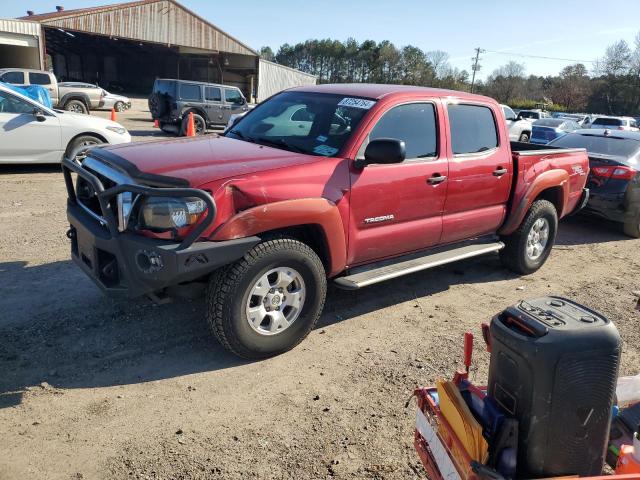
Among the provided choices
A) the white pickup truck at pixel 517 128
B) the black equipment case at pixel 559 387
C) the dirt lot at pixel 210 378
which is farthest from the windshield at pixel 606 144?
the white pickup truck at pixel 517 128

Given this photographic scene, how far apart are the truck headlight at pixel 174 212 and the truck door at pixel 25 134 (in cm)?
711

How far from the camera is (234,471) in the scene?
266 cm

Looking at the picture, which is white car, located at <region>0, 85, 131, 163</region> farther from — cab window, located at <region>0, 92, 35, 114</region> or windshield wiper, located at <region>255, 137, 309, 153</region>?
windshield wiper, located at <region>255, 137, 309, 153</region>

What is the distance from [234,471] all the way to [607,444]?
68.3 inches

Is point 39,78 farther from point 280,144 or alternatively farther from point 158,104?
point 280,144

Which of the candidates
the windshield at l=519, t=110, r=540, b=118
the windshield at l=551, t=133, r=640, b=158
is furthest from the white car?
the windshield at l=519, t=110, r=540, b=118

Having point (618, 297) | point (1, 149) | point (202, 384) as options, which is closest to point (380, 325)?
point (202, 384)

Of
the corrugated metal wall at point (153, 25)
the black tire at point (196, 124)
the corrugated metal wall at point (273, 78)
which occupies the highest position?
the corrugated metal wall at point (153, 25)

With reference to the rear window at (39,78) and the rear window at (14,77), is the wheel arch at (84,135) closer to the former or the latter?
the rear window at (14,77)

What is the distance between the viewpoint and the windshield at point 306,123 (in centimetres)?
413

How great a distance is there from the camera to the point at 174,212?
323cm

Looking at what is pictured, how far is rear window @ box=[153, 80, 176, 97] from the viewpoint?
17219 mm

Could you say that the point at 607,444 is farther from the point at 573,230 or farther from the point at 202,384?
the point at 573,230

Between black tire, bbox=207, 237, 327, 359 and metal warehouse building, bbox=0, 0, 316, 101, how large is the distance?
32265mm
